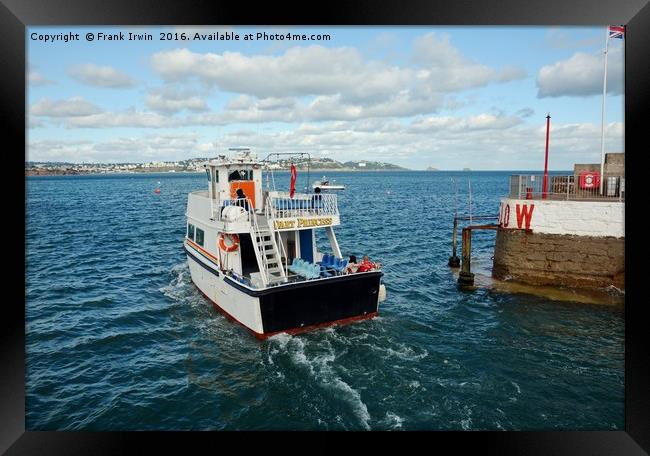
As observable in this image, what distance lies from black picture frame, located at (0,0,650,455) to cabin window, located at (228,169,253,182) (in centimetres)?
1108

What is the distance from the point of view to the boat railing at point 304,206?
15688 millimetres

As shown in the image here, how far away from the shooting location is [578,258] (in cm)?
1864

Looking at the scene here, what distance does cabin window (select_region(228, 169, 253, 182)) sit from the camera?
17.9m

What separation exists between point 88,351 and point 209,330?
3602mm

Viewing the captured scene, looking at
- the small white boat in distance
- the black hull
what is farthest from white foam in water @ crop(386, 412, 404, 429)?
the small white boat in distance

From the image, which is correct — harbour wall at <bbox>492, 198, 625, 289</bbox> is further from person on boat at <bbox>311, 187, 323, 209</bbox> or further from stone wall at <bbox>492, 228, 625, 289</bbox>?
person on boat at <bbox>311, 187, 323, 209</bbox>

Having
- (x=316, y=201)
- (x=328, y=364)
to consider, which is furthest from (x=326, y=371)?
(x=316, y=201)

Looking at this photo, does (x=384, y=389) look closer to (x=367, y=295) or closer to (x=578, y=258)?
(x=367, y=295)

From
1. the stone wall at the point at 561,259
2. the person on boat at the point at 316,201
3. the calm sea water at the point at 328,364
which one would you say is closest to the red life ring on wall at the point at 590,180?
the stone wall at the point at 561,259

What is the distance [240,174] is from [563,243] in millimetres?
13508

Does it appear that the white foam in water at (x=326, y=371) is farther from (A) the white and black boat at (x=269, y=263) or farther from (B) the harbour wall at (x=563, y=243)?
(B) the harbour wall at (x=563, y=243)

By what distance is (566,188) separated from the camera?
20.9 metres
